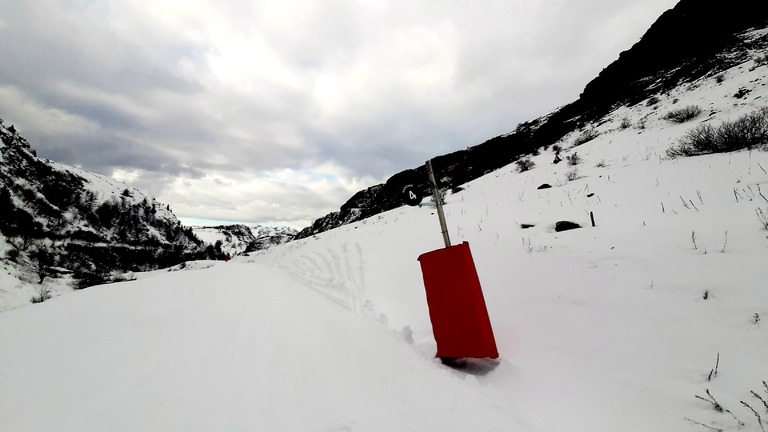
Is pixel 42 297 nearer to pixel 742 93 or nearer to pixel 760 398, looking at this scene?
pixel 760 398

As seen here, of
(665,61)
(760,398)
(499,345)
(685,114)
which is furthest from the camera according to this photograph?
(665,61)

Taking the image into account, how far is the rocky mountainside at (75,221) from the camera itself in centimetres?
6638

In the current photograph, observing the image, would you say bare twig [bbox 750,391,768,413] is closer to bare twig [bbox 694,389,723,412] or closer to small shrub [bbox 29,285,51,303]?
bare twig [bbox 694,389,723,412]

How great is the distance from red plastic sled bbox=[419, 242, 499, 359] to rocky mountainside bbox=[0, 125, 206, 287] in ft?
199

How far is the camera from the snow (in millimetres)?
1653

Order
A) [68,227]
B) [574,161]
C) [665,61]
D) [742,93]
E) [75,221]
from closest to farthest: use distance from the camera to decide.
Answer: [574,161], [742,93], [665,61], [68,227], [75,221]

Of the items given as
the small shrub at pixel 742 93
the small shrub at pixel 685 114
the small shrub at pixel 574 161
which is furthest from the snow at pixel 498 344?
the small shrub at pixel 742 93

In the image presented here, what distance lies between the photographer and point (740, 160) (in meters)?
4.41

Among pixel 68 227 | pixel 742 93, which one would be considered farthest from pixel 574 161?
pixel 68 227

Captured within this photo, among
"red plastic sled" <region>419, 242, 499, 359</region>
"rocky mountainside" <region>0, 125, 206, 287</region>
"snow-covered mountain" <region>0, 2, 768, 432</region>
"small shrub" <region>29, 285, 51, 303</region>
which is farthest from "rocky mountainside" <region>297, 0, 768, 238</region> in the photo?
"rocky mountainside" <region>0, 125, 206, 287</region>

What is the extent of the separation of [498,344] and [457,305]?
630 mm

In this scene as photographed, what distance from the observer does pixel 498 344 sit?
2.59m

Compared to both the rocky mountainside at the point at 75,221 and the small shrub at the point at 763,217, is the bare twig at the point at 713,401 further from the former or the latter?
the rocky mountainside at the point at 75,221

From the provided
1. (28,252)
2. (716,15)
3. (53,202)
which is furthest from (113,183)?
(716,15)
